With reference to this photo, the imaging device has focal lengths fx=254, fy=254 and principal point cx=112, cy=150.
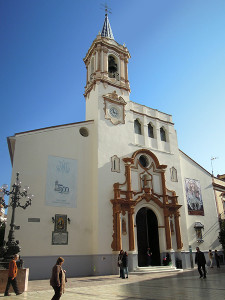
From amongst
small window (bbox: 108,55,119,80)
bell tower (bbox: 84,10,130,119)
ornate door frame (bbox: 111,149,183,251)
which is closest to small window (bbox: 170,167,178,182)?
ornate door frame (bbox: 111,149,183,251)

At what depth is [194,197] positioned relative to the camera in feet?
86.0

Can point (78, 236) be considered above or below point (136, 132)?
below

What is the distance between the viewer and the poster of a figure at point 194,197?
83.8 feet

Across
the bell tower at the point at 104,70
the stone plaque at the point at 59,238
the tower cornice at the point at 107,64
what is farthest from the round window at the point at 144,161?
the stone plaque at the point at 59,238

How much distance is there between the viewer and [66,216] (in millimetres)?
18906

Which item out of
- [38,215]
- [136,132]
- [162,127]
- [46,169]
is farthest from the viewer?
[162,127]

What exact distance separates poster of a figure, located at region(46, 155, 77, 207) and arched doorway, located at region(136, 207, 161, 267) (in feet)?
20.5

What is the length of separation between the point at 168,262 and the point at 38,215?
36.5 ft

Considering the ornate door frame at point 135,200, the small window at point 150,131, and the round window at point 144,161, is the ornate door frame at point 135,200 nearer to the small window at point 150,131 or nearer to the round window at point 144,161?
the round window at point 144,161

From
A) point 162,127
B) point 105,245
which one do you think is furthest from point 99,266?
point 162,127

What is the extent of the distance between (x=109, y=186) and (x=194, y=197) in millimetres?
10399

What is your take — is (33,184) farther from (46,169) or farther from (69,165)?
(69,165)

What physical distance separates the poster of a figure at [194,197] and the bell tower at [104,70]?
11147mm

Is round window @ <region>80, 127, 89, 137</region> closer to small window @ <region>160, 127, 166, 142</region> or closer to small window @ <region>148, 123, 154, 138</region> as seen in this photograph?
small window @ <region>148, 123, 154, 138</region>
